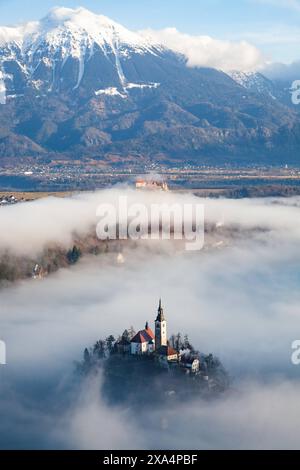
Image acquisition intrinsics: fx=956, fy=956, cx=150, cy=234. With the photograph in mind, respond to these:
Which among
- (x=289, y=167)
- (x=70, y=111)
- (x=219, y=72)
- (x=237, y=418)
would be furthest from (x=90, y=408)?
(x=219, y=72)

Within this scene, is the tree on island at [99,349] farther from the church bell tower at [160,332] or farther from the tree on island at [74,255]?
the tree on island at [74,255]

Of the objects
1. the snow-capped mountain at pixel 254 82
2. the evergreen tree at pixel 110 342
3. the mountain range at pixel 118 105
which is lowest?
the evergreen tree at pixel 110 342

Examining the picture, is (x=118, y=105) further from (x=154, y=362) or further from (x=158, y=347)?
(x=154, y=362)

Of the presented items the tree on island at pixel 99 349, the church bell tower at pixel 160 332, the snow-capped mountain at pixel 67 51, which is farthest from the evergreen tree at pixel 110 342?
the snow-capped mountain at pixel 67 51

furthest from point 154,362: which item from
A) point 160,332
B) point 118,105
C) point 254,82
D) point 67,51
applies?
point 254,82

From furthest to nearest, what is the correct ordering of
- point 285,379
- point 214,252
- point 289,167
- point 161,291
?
point 289,167 < point 214,252 < point 161,291 < point 285,379
